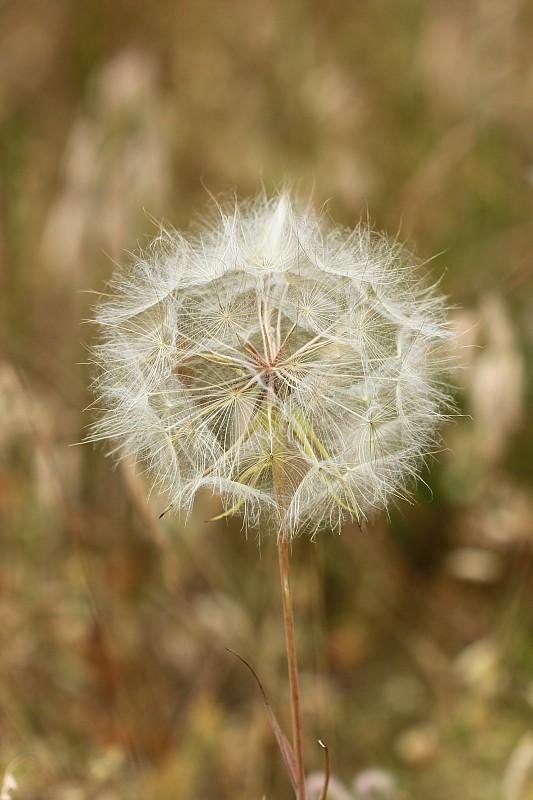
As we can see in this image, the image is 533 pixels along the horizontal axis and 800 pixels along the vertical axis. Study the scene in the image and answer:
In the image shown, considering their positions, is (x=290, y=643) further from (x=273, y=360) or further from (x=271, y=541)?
(x=271, y=541)

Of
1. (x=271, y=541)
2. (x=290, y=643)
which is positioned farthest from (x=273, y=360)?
(x=271, y=541)

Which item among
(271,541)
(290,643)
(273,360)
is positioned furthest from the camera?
(271,541)

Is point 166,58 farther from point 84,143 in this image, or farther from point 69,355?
point 69,355

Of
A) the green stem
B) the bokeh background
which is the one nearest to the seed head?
the green stem

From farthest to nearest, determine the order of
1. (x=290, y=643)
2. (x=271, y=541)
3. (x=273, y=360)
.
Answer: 1. (x=271, y=541)
2. (x=273, y=360)
3. (x=290, y=643)

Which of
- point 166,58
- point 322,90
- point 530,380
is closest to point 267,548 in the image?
point 530,380

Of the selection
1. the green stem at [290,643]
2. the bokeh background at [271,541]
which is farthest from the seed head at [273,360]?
the bokeh background at [271,541]
